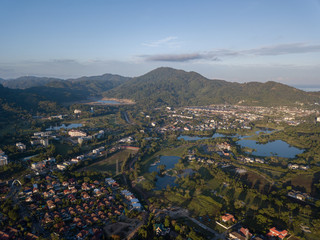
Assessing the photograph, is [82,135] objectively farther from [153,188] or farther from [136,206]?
[136,206]

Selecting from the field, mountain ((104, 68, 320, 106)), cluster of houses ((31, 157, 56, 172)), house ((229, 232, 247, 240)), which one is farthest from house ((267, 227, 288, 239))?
mountain ((104, 68, 320, 106))

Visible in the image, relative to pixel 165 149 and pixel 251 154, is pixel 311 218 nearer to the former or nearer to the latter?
pixel 251 154

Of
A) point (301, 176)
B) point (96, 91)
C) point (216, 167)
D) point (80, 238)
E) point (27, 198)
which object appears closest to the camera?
point (80, 238)

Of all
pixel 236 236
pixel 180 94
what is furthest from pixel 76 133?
pixel 180 94

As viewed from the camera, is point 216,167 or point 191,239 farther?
point 216,167

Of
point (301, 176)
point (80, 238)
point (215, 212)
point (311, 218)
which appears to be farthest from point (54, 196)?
point (301, 176)

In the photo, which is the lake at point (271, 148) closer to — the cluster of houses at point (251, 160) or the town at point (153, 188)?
the town at point (153, 188)
